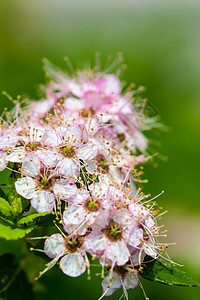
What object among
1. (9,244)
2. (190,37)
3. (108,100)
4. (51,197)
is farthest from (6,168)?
(190,37)

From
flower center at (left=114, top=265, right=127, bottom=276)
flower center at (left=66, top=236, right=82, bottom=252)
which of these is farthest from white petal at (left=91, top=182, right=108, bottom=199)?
flower center at (left=114, top=265, right=127, bottom=276)

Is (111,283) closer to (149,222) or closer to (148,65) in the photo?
(149,222)

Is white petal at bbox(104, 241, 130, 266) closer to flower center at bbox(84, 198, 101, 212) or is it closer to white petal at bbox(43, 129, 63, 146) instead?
flower center at bbox(84, 198, 101, 212)

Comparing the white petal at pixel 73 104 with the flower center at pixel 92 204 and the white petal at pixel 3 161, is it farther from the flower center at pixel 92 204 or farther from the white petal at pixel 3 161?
the flower center at pixel 92 204

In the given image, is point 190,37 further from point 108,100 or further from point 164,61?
point 108,100

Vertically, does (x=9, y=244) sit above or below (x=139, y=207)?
below

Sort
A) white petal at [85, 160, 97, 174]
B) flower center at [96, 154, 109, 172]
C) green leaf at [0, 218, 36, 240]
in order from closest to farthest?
green leaf at [0, 218, 36, 240], white petal at [85, 160, 97, 174], flower center at [96, 154, 109, 172]
